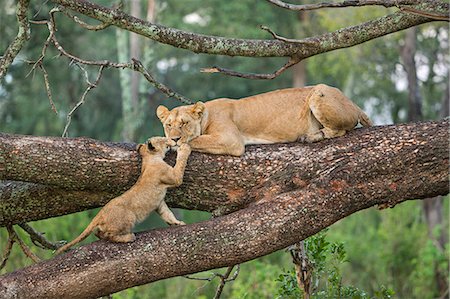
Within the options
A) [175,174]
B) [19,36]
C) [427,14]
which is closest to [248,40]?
[175,174]

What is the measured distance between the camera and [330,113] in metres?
6.53

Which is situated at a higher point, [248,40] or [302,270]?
[248,40]

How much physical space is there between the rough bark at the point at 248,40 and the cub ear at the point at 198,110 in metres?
0.48

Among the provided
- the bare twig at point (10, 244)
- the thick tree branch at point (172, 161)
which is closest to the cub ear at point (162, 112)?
the thick tree branch at point (172, 161)

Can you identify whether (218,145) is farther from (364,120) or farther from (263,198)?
(364,120)

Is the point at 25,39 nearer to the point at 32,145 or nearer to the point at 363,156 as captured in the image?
the point at 32,145

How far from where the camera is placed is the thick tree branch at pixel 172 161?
5.78 metres

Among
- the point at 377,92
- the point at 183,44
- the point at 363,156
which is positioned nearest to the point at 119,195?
the point at 183,44

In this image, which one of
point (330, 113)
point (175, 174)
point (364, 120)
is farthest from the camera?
point (364, 120)

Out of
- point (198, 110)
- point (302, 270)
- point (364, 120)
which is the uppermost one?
point (364, 120)

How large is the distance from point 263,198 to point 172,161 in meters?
0.74

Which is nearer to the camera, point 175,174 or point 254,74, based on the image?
point 175,174

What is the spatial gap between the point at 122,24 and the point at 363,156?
2.01 m

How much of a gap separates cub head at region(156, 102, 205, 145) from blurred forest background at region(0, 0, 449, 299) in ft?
5.79
